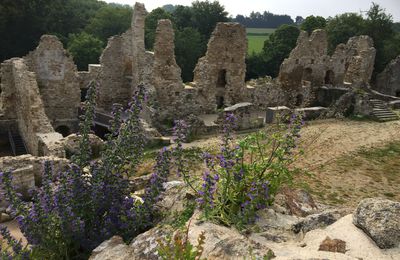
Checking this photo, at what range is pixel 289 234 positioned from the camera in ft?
14.0

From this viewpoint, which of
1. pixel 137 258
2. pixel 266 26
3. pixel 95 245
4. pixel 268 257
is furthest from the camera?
pixel 266 26

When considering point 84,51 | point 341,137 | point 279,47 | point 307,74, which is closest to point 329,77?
point 307,74

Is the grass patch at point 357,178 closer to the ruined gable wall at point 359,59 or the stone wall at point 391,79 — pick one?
the ruined gable wall at point 359,59

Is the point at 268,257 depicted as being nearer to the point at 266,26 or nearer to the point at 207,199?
the point at 207,199

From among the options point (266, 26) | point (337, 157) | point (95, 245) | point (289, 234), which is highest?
point (266, 26)

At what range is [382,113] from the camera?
68.2 feet

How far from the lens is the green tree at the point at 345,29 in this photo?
4034 cm

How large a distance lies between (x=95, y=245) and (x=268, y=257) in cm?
229

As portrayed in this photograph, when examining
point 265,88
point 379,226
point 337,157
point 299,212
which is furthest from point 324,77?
point 379,226

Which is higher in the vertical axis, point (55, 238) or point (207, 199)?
point (207, 199)

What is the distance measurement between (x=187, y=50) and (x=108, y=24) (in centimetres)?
1473

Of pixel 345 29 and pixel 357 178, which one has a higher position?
pixel 345 29

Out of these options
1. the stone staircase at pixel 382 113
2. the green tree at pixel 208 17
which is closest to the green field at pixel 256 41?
the green tree at pixel 208 17

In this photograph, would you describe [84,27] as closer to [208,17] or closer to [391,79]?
[208,17]
